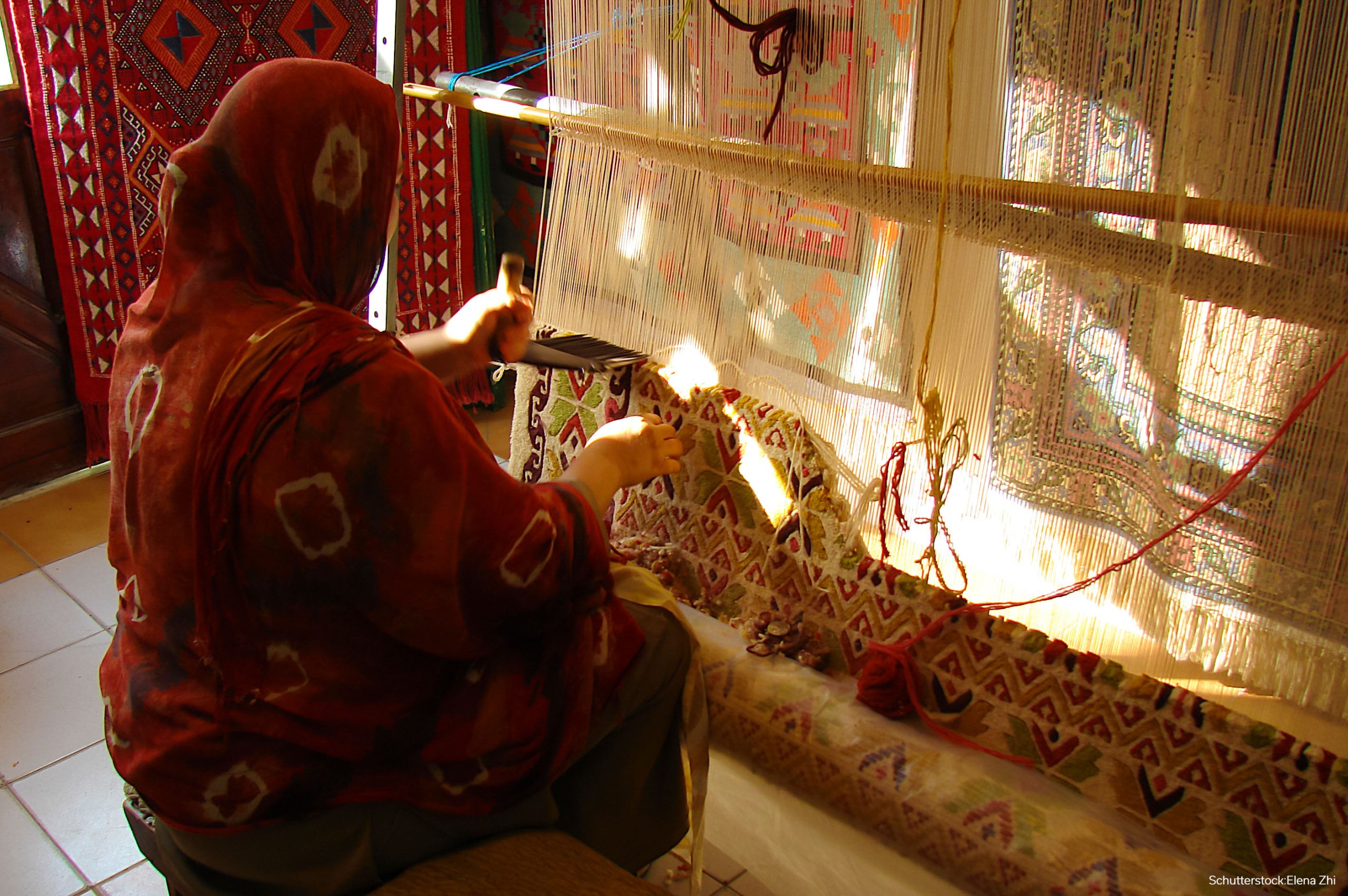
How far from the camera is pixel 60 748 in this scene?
87.0 inches

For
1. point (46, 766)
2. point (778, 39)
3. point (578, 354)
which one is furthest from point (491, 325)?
point (46, 766)

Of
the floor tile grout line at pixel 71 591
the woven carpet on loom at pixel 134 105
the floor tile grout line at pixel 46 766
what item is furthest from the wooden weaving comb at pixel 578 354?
the floor tile grout line at pixel 71 591

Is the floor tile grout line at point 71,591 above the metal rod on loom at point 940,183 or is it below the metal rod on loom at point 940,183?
below

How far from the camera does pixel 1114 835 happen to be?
1.39 m

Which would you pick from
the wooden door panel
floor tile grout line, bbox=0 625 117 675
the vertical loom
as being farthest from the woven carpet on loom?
the vertical loom

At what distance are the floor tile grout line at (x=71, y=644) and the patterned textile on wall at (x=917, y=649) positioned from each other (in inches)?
47.7

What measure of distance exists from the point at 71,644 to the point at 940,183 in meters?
2.33

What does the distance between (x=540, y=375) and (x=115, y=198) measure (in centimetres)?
186

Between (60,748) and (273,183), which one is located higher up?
A: (273,183)

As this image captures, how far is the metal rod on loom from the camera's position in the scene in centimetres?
112

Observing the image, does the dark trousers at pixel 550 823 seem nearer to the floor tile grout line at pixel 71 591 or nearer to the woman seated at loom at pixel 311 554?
the woman seated at loom at pixel 311 554

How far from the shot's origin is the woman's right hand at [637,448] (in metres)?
1.55

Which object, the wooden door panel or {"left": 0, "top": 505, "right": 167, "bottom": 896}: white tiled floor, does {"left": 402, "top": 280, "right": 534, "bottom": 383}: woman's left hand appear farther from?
the wooden door panel

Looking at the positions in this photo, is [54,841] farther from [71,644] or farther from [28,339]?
[28,339]
